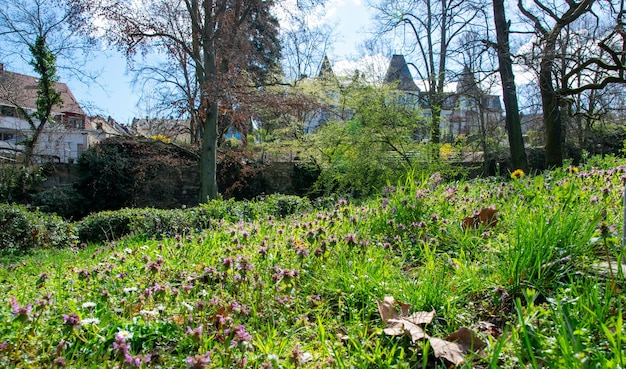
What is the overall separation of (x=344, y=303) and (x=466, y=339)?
0.56m

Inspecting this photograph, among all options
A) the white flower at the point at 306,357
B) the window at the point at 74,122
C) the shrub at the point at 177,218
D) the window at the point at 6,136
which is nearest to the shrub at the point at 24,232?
the shrub at the point at 177,218

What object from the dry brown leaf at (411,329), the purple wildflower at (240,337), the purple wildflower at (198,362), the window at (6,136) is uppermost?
the window at (6,136)

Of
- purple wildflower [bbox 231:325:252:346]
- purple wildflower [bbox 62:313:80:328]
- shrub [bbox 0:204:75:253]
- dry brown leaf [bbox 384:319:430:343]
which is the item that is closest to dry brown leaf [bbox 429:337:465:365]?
dry brown leaf [bbox 384:319:430:343]

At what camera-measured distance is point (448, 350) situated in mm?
1330

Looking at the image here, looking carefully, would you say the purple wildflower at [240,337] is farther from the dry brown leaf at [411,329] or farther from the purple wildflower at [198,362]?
the dry brown leaf at [411,329]

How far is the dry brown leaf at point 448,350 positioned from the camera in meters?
1.28

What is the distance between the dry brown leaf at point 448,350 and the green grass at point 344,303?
43 millimetres

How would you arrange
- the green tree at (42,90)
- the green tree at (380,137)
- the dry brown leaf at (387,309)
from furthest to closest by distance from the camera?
1. the green tree at (42,90)
2. the green tree at (380,137)
3. the dry brown leaf at (387,309)

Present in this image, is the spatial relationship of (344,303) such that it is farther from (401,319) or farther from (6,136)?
(6,136)

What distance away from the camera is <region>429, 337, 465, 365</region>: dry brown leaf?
1.28 m

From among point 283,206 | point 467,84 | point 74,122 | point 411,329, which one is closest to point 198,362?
point 411,329

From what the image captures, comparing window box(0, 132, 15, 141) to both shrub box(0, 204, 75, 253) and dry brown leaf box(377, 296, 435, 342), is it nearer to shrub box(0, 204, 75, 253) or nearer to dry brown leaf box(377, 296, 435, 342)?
shrub box(0, 204, 75, 253)

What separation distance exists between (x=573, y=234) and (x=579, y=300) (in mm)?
600

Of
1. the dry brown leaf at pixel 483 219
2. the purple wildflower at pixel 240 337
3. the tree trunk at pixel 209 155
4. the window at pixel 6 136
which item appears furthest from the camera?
the window at pixel 6 136
